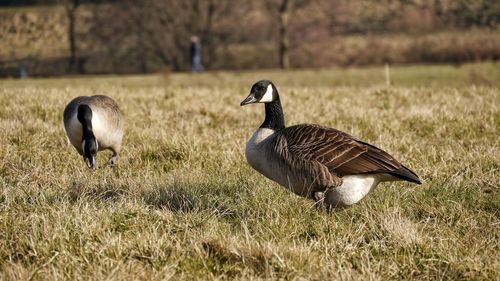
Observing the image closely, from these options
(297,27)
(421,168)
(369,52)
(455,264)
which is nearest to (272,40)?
(297,27)

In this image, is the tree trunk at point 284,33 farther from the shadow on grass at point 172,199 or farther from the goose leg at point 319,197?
the goose leg at point 319,197

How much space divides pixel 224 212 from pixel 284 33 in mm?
39360

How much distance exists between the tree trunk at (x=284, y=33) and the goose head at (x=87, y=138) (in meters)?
37.4

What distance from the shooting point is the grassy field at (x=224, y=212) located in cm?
455

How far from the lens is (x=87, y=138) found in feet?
23.8

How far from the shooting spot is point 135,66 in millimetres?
46500

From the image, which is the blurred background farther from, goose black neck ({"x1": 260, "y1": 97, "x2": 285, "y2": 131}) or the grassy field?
goose black neck ({"x1": 260, "y1": 97, "x2": 285, "y2": 131})

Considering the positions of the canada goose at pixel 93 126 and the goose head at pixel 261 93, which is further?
the canada goose at pixel 93 126

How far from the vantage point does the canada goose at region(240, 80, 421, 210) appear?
5.53m

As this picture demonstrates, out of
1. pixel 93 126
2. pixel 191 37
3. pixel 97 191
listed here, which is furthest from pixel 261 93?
pixel 191 37

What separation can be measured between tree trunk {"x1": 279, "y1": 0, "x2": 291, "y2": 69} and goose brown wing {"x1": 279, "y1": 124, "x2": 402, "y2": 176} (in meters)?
38.8

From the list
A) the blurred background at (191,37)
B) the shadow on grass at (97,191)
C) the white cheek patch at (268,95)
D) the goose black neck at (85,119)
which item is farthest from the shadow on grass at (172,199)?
the blurred background at (191,37)

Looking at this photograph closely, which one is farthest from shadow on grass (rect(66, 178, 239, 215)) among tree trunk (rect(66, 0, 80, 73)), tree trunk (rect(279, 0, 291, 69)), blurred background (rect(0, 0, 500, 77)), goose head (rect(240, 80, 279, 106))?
tree trunk (rect(66, 0, 80, 73))

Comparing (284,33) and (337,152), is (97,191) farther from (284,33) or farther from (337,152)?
(284,33)
